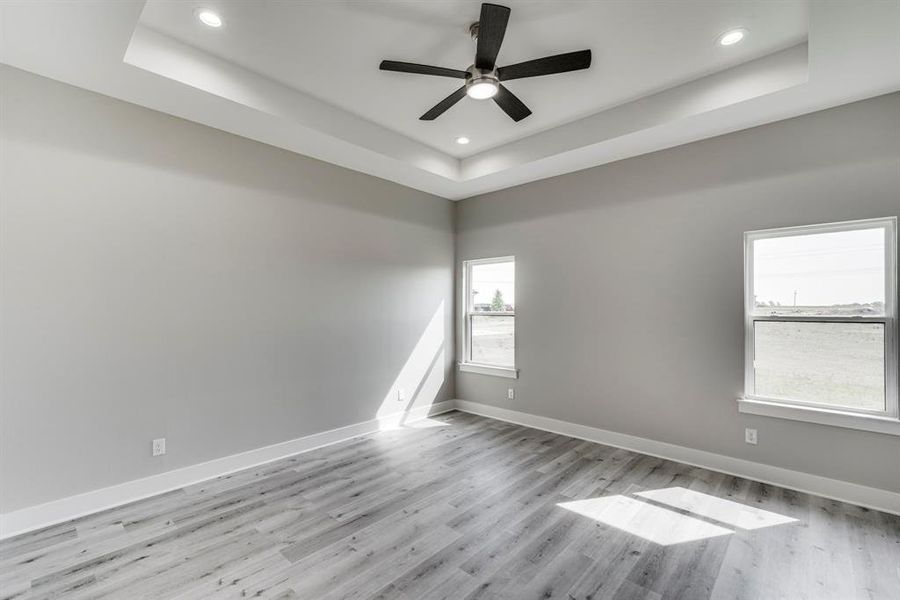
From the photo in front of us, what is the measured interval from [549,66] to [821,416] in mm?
3142

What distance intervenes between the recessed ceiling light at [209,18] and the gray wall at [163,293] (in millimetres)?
954

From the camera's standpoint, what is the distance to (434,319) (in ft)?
17.1

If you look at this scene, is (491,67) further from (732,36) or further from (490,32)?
(732,36)

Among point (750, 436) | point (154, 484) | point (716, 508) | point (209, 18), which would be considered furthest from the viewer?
point (750, 436)

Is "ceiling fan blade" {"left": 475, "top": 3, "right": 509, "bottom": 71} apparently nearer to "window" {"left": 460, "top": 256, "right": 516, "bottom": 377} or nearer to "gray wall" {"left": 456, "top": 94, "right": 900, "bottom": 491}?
"gray wall" {"left": 456, "top": 94, "right": 900, "bottom": 491}

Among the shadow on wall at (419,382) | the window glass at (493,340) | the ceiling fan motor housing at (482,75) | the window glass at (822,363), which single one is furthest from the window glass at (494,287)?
the ceiling fan motor housing at (482,75)

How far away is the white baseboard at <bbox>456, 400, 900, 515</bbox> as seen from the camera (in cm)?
280

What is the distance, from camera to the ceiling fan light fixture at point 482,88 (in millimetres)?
2523

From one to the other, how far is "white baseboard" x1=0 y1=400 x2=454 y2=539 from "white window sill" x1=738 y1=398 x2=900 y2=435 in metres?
3.54

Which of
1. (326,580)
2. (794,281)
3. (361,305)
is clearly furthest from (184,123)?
(794,281)

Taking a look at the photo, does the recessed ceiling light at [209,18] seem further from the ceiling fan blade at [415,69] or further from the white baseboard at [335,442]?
the white baseboard at [335,442]

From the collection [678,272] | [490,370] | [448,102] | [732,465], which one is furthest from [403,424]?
→ [448,102]

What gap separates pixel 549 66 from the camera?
2.42 meters

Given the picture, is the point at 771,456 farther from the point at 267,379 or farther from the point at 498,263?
the point at 267,379
